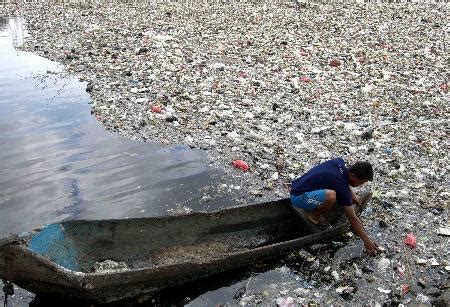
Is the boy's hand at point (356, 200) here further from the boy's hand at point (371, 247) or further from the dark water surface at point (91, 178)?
the dark water surface at point (91, 178)

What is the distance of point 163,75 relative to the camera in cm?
1205

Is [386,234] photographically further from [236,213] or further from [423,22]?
[423,22]

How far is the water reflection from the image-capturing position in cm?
701

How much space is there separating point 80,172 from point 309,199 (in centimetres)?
411

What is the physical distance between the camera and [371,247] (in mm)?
5668

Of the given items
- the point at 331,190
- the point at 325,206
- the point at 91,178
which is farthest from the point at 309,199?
the point at 91,178

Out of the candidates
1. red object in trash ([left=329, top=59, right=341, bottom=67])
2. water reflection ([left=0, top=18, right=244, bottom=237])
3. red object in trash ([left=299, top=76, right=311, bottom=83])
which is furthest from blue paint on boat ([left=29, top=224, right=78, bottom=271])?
red object in trash ([left=329, top=59, right=341, bottom=67])

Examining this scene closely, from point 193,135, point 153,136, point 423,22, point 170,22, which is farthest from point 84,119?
point 423,22

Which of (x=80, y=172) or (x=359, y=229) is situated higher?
(x=359, y=229)

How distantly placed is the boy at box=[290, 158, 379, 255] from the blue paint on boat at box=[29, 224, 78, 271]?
2.75m

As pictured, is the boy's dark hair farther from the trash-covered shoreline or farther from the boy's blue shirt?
the trash-covered shoreline

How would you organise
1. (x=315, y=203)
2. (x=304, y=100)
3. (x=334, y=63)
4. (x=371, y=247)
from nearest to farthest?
(x=371, y=247) < (x=315, y=203) < (x=304, y=100) < (x=334, y=63)

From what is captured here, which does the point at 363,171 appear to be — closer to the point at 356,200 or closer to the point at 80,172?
the point at 356,200

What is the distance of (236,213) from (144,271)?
1.80m
